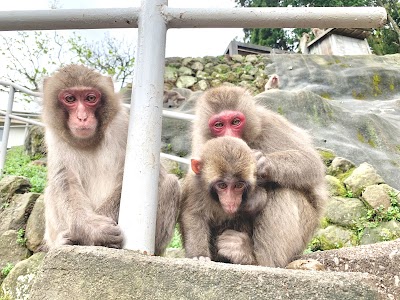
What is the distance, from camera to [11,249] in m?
5.42

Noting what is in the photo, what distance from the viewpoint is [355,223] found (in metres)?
6.36

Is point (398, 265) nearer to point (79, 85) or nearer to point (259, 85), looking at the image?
A: point (79, 85)

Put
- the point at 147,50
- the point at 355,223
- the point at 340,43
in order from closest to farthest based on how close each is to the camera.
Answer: the point at 147,50
the point at 355,223
the point at 340,43

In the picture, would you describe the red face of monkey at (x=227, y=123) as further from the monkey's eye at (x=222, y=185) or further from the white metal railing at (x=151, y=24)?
the white metal railing at (x=151, y=24)

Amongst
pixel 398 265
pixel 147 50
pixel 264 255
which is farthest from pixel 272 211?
pixel 147 50

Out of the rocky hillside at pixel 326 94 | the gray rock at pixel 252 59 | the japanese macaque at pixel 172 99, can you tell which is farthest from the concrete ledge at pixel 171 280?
the gray rock at pixel 252 59

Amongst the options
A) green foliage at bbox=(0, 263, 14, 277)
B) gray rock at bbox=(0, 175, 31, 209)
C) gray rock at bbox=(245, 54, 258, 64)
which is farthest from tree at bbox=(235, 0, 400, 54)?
green foliage at bbox=(0, 263, 14, 277)

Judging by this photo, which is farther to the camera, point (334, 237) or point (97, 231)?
point (334, 237)

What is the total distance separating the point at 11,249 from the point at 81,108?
362cm

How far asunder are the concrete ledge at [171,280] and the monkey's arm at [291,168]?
1113 mm

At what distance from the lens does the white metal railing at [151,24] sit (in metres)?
1.91

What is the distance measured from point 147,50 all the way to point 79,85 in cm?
75

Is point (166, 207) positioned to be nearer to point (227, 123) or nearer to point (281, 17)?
point (227, 123)

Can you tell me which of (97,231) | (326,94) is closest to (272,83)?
(326,94)
